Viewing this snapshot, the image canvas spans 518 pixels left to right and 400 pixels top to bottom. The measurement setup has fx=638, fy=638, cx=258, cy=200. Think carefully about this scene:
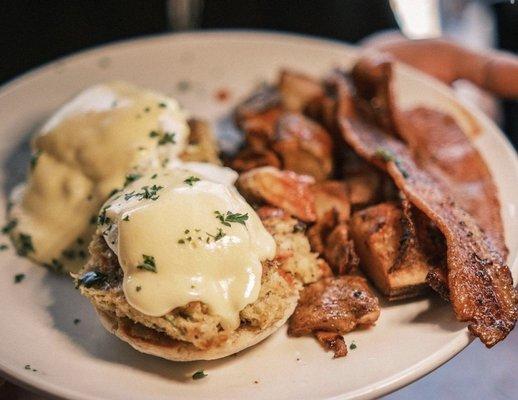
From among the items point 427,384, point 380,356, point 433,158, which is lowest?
point 427,384

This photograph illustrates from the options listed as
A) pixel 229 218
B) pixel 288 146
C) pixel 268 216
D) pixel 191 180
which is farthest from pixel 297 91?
pixel 229 218

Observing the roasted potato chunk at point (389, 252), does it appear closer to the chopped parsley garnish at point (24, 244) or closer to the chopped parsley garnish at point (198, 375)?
the chopped parsley garnish at point (198, 375)

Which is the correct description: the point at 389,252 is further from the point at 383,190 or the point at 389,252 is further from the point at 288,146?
the point at 288,146

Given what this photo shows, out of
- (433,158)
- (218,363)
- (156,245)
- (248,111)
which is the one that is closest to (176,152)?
(248,111)

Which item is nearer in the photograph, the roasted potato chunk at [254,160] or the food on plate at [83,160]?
→ the food on plate at [83,160]

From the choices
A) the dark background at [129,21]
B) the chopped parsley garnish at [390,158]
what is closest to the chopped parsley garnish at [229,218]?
the chopped parsley garnish at [390,158]

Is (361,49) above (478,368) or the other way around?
above

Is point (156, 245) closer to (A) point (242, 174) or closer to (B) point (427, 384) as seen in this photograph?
(A) point (242, 174)
